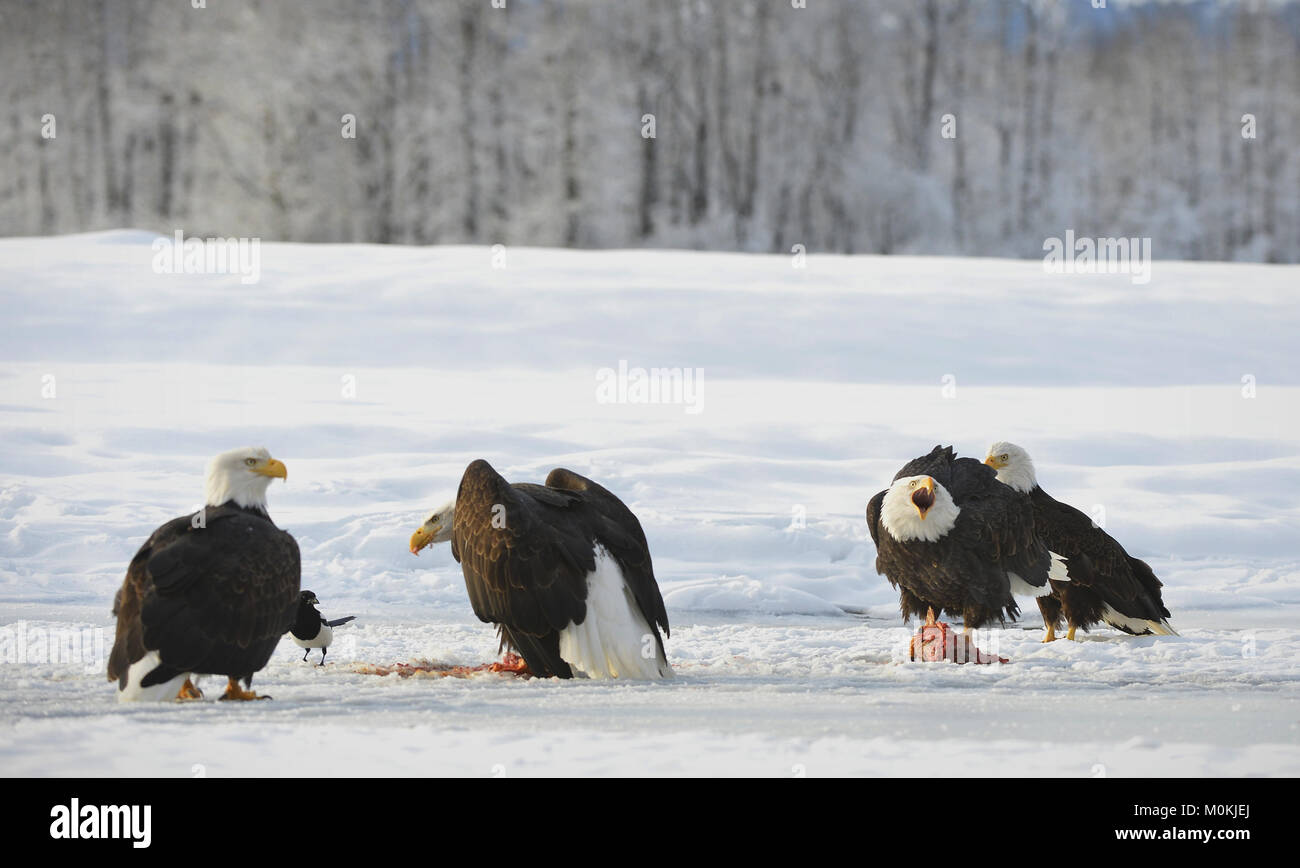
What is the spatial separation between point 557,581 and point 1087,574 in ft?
9.40

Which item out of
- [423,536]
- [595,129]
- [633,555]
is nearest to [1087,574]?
[633,555]

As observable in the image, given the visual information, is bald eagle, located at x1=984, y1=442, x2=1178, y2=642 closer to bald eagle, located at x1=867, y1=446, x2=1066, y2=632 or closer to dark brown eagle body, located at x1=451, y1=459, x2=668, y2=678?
bald eagle, located at x1=867, y1=446, x2=1066, y2=632

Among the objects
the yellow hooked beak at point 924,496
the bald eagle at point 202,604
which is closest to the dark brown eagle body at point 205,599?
the bald eagle at point 202,604

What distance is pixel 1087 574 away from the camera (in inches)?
273

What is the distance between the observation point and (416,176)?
27.4m

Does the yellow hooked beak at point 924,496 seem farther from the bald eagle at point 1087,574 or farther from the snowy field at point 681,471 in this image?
the bald eagle at point 1087,574

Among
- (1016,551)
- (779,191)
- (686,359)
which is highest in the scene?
(779,191)

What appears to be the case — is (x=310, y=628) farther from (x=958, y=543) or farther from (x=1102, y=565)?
(x=1102, y=565)

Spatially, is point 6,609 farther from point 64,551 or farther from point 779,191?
point 779,191

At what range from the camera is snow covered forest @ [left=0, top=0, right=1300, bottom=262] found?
2705 cm

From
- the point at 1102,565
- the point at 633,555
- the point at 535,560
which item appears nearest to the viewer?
the point at 535,560

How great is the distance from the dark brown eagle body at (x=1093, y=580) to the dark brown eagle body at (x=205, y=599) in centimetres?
381

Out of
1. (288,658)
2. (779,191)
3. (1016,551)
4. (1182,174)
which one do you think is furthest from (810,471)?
(1182,174)
